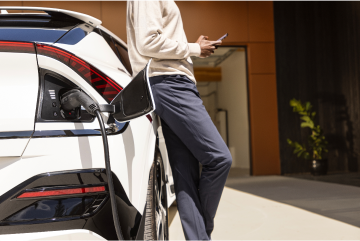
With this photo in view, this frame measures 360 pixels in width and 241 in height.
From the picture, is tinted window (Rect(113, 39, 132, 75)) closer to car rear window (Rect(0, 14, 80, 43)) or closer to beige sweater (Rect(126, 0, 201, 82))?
beige sweater (Rect(126, 0, 201, 82))

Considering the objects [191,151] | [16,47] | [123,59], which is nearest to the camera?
[16,47]

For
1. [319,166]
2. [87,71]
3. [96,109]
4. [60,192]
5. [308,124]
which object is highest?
[87,71]

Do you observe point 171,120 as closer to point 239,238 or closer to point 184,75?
point 184,75

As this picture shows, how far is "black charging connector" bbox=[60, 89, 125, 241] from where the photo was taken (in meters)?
1.19

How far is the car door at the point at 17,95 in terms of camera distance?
114cm

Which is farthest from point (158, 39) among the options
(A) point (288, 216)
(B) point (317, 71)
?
(B) point (317, 71)

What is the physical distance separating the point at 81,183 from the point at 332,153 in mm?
7688

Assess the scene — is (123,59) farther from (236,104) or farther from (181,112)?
(236,104)

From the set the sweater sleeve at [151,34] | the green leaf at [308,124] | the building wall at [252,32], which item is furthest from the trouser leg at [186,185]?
the building wall at [252,32]

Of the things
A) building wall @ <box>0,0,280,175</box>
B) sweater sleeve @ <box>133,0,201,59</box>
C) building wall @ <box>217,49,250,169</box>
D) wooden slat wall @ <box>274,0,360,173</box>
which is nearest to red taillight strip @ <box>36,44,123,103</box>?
sweater sleeve @ <box>133,0,201,59</box>

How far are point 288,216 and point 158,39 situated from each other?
2.47m

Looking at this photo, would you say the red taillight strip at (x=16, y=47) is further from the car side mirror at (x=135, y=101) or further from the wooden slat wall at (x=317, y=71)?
the wooden slat wall at (x=317, y=71)

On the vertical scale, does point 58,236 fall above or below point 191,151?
below

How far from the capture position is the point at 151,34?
150 centimetres
